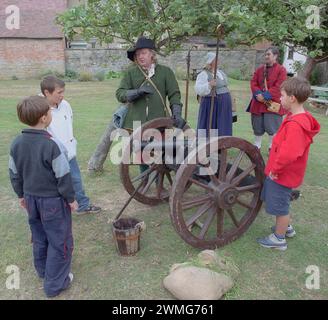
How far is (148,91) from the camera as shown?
13.9ft

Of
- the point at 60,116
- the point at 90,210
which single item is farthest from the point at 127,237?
the point at 60,116

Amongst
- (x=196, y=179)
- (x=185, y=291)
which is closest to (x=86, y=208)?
(x=196, y=179)

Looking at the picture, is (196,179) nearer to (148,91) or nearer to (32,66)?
(148,91)

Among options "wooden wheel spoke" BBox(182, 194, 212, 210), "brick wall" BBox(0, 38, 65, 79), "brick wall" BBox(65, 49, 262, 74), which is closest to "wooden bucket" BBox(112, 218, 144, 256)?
"wooden wheel spoke" BBox(182, 194, 212, 210)

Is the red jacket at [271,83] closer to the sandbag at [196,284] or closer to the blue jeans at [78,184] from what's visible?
the blue jeans at [78,184]

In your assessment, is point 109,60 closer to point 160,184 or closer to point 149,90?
point 149,90

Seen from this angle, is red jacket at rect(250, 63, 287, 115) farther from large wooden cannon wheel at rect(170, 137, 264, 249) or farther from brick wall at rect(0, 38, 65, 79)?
brick wall at rect(0, 38, 65, 79)

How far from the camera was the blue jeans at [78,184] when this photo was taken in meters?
4.04

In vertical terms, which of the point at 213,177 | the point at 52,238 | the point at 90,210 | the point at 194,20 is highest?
the point at 194,20

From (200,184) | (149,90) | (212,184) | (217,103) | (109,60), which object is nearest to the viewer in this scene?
(200,184)

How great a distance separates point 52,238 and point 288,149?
1.98 meters

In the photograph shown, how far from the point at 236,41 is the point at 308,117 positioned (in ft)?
6.06

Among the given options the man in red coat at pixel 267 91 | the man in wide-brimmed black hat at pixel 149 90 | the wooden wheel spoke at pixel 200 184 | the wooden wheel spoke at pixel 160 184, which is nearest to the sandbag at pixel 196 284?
the wooden wheel spoke at pixel 200 184

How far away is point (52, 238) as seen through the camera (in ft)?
9.45
